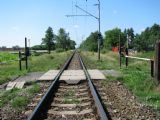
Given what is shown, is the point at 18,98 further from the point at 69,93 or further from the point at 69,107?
the point at 69,93

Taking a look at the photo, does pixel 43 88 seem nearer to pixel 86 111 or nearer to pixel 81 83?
pixel 81 83

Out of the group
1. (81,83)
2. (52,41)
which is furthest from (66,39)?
(81,83)

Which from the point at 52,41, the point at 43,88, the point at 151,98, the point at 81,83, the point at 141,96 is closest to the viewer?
the point at 151,98

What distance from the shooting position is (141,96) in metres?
11.4

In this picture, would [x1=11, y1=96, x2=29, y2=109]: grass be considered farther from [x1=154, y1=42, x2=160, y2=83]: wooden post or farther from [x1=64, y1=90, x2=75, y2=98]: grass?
[x1=154, y1=42, x2=160, y2=83]: wooden post

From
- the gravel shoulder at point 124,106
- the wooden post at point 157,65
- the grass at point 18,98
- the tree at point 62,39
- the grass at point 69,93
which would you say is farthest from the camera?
the tree at point 62,39

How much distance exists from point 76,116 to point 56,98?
2.82m

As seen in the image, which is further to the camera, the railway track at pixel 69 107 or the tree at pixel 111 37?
the tree at pixel 111 37

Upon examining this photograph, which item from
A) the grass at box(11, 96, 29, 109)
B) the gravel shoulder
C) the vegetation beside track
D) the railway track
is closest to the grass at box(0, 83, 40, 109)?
the grass at box(11, 96, 29, 109)

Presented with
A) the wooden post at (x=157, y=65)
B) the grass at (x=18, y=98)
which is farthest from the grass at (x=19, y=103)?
the wooden post at (x=157, y=65)

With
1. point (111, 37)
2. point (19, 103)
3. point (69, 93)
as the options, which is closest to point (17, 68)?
point (69, 93)

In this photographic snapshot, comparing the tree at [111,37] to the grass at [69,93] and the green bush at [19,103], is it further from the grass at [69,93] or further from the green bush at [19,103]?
the green bush at [19,103]

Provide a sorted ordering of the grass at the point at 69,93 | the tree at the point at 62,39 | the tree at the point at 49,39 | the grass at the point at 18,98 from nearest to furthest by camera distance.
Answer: the grass at the point at 18,98, the grass at the point at 69,93, the tree at the point at 49,39, the tree at the point at 62,39

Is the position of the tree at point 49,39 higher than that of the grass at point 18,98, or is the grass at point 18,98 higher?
the tree at point 49,39
